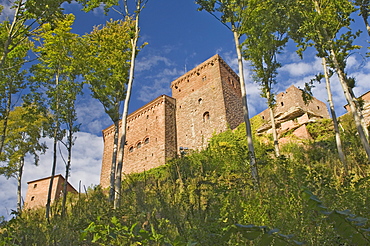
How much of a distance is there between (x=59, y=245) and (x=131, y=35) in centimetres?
813

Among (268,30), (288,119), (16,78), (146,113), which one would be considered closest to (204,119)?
(146,113)

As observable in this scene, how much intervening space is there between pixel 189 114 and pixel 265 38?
1248cm

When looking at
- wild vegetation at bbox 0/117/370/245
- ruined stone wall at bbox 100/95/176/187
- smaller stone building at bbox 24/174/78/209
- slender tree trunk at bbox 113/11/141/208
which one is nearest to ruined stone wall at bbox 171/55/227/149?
ruined stone wall at bbox 100/95/176/187

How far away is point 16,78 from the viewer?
42.1 feet

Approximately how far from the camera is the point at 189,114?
2245 cm

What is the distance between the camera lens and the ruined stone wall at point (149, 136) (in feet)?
69.3

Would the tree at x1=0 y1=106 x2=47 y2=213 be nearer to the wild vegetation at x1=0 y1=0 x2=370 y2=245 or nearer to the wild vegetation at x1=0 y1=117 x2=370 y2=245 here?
the wild vegetation at x1=0 y1=0 x2=370 y2=245

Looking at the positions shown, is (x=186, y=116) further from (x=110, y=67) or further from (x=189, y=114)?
(x=110, y=67)

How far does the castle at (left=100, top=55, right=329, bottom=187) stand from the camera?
20562mm

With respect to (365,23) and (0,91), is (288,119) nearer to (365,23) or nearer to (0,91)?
(365,23)

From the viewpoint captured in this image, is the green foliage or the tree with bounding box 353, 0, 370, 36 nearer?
the tree with bounding box 353, 0, 370, 36

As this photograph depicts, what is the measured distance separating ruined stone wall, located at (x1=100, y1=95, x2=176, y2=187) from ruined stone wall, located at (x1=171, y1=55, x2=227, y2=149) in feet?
3.19

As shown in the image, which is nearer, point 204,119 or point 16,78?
point 16,78

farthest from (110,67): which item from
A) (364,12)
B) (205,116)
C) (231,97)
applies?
(231,97)
